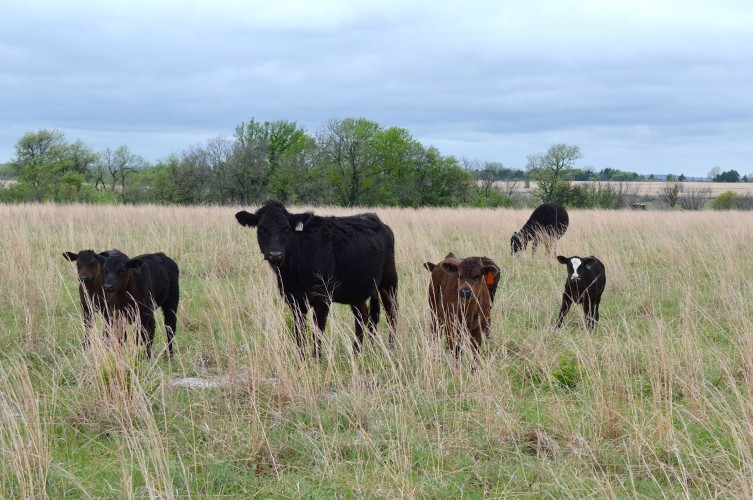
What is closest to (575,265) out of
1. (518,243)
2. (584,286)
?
(584,286)

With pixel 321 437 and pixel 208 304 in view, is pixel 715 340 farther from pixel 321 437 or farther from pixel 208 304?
pixel 208 304

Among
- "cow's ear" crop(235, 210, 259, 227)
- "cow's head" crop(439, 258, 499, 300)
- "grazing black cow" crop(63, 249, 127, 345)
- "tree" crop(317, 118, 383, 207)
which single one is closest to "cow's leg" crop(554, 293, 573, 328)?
"cow's head" crop(439, 258, 499, 300)

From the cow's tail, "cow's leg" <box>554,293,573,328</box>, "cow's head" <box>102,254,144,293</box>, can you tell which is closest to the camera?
"cow's head" <box>102,254,144,293</box>

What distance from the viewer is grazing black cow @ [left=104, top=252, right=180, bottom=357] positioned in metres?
→ 7.04

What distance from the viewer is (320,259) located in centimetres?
744

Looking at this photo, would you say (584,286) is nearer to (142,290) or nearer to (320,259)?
(320,259)

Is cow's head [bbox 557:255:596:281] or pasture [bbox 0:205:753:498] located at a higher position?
cow's head [bbox 557:255:596:281]

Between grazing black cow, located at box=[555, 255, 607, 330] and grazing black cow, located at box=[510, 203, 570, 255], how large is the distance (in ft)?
15.4

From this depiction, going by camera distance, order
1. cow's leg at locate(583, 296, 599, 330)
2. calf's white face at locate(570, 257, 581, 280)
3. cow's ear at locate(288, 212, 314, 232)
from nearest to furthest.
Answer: cow's ear at locate(288, 212, 314, 232), cow's leg at locate(583, 296, 599, 330), calf's white face at locate(570, 257, 581, 280)

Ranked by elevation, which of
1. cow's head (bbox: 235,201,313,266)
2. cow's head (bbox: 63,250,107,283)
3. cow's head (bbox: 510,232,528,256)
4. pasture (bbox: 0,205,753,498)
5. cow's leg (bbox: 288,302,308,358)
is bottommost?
pasture (bbox: 0,205,753,498)

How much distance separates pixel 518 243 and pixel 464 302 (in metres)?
9.37

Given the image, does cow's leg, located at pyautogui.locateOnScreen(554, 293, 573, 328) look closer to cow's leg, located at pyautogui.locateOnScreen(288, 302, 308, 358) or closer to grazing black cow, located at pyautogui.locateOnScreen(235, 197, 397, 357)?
grazing black cow, located at pyautogui.locateOnScreen(235, 197, 397, 357)

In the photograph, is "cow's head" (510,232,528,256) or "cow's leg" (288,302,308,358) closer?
"cow's leg" (288,302,308,358)

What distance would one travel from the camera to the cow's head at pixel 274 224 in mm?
7160
